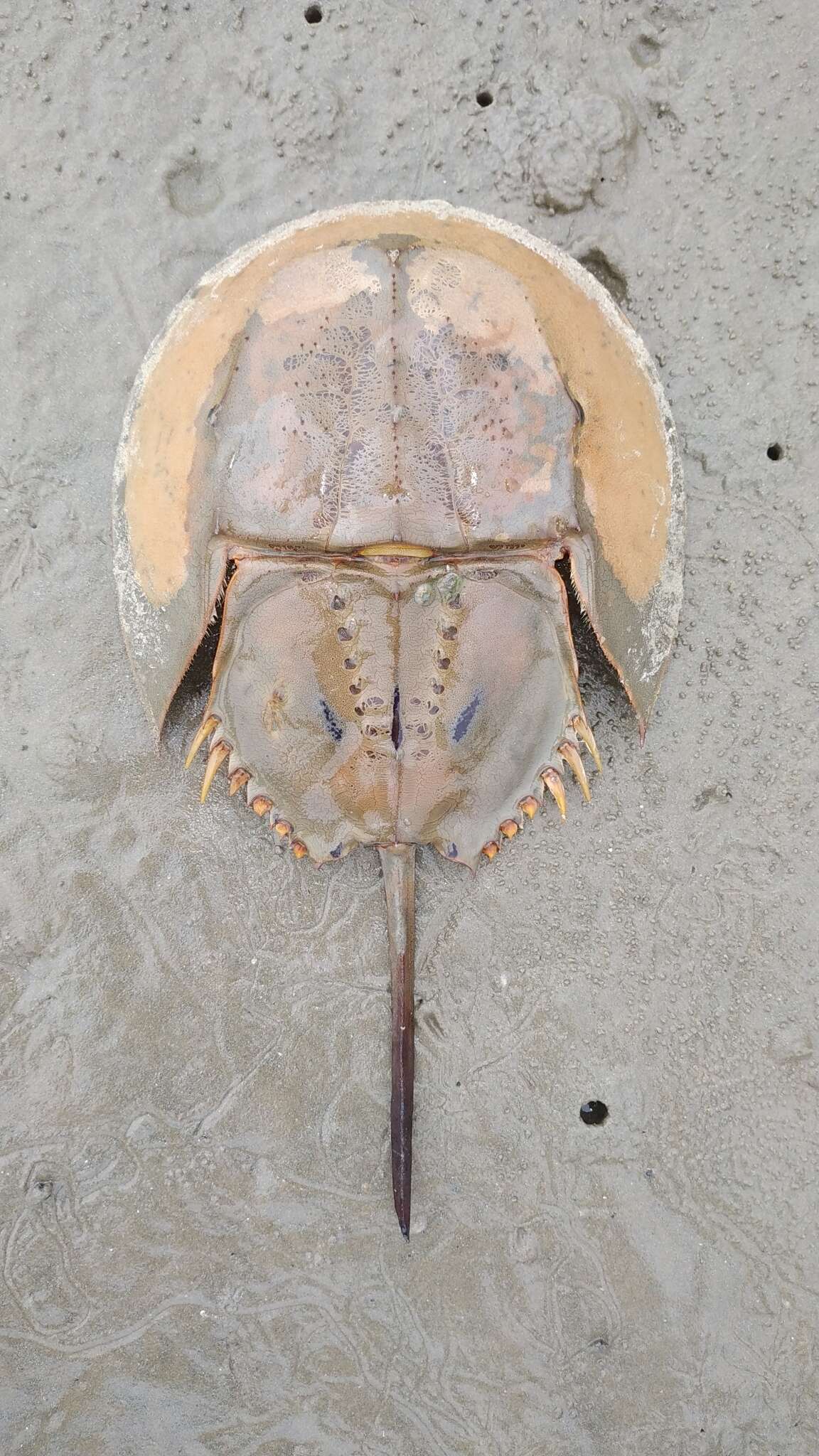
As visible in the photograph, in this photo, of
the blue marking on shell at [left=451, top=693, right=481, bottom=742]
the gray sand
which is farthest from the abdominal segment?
the gray sand

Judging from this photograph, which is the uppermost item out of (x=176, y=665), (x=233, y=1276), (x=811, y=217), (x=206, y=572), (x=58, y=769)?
(x=811, y=217)

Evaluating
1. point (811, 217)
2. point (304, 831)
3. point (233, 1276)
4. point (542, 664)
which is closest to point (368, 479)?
point (542, 664)

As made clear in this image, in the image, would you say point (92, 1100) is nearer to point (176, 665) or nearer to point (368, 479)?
point (176, 665)

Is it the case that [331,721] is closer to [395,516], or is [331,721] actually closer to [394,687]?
[394,687]

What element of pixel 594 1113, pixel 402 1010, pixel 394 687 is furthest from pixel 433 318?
pixel 594 1113

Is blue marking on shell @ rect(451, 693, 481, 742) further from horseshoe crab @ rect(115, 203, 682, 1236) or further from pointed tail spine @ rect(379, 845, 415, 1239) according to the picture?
pointed tail spine @ rect(379, 845, 415, 1239)

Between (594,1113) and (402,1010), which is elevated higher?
(402,1010)
